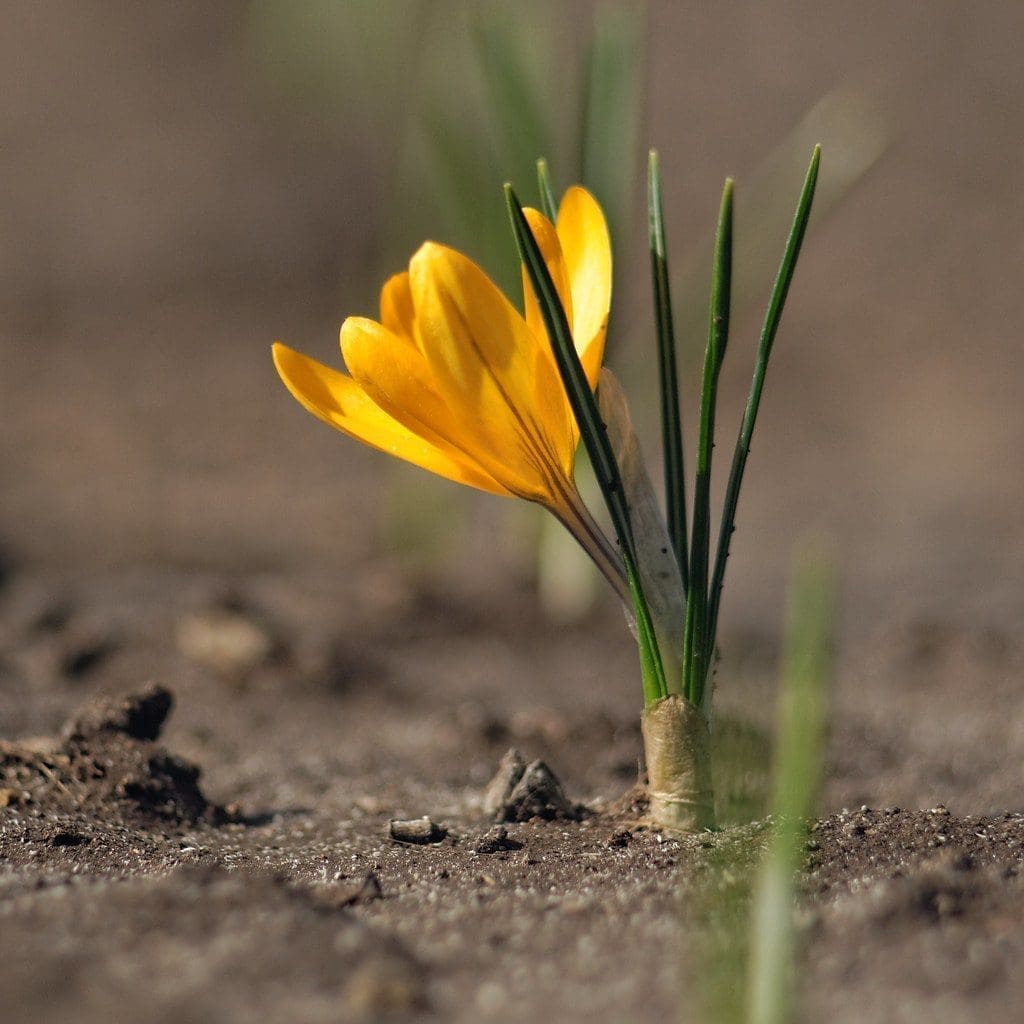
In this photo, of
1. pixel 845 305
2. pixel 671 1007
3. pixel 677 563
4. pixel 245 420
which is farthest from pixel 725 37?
pixel 671 1007

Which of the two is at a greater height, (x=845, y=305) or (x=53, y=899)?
(x=845, y=305)

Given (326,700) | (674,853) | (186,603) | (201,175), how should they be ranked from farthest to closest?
(201,175), (186,603), (326,700), (674,853)

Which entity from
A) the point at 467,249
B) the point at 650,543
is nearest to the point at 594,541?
the point at 650,543

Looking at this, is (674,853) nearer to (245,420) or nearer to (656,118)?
(245,420)

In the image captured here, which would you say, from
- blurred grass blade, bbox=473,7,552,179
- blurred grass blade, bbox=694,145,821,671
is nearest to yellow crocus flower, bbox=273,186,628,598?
blurred grass blade, bbox=694,145,821,671

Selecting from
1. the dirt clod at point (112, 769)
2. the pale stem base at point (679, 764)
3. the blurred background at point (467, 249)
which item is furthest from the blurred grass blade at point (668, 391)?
the blurred background at point (467, 249)

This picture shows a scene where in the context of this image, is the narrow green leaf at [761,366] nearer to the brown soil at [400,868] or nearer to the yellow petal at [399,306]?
the brown soil at [400,868]

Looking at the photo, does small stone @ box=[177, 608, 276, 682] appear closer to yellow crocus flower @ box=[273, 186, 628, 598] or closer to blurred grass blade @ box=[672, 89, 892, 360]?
blurred grass blade @ box=[672, 89, 892, 360]
